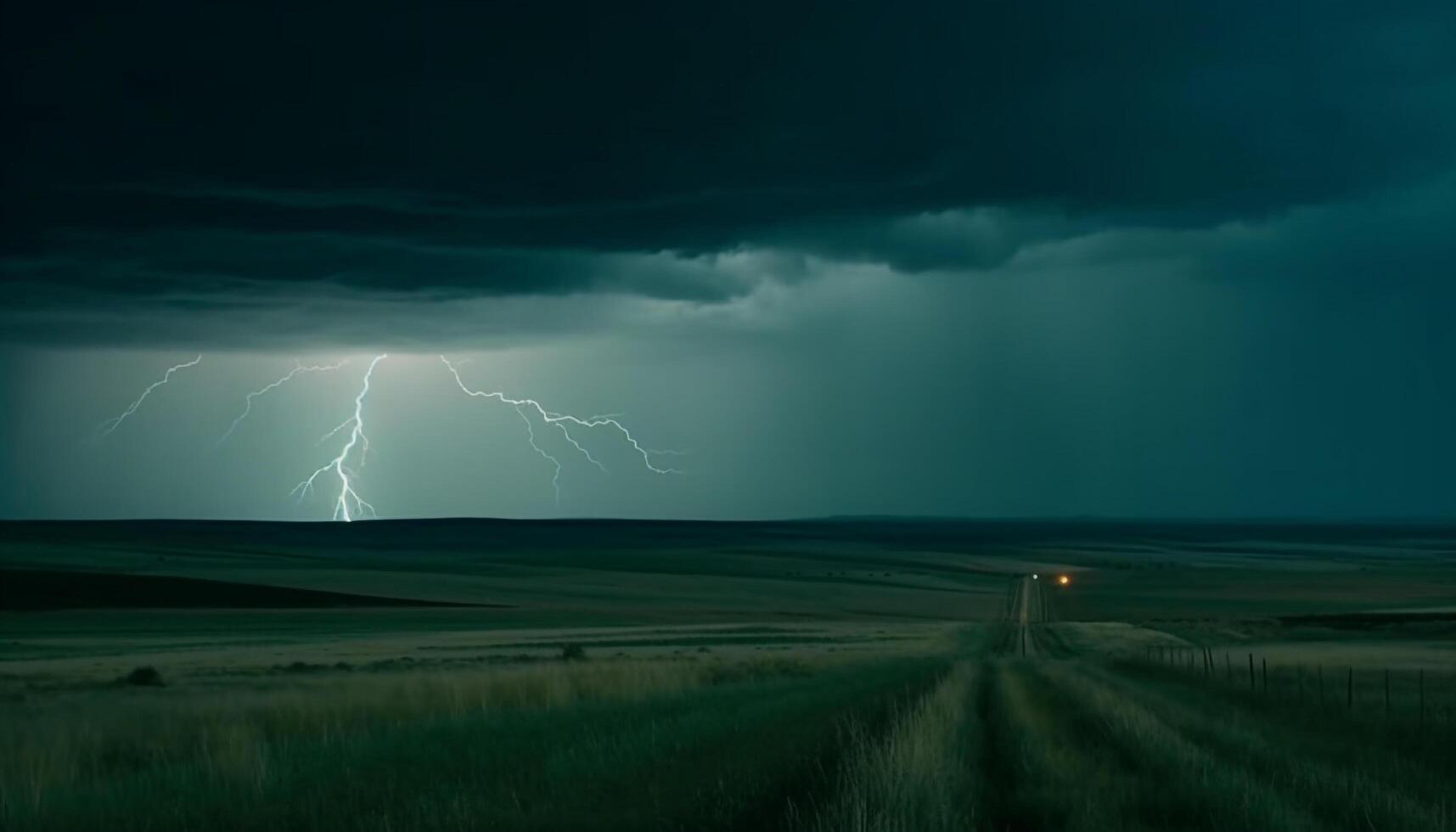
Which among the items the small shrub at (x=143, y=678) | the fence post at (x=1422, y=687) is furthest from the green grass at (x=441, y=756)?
the fence post at (x=1422, y=687)

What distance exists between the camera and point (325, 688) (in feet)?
99.5

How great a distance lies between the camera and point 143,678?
34.4 meters

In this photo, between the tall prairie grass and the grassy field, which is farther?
the grassy field

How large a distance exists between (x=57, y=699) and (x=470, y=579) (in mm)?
100594

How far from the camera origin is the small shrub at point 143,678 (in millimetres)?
33594

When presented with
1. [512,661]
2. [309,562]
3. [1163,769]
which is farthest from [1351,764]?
[309,562]

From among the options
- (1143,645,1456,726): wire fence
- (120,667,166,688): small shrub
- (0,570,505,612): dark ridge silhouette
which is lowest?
(0,570,505,612): dark ridge silhouette

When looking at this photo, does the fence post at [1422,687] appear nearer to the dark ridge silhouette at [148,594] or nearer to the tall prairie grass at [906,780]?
the tall prairie grass at [906,780]

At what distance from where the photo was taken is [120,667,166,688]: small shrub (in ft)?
110

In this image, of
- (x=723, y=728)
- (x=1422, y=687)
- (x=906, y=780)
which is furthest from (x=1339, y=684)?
(x=906, y=780)

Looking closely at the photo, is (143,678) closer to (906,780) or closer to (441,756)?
(441,756)

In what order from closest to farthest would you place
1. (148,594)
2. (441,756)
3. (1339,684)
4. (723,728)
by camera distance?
(441,756) → (723,728) → (1339,684) → (148,594)

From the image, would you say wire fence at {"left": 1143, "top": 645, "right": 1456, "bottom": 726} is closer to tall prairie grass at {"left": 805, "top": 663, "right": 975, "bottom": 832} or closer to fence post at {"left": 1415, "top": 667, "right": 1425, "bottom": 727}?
fence post at {"left": 1415, "top": 667, "right": 1425, "bottom": 727}

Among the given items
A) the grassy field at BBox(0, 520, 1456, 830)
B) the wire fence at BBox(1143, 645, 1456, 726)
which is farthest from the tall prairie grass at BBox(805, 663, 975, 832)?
the wire fence at BBox(1143, 645, 1456, 726)
